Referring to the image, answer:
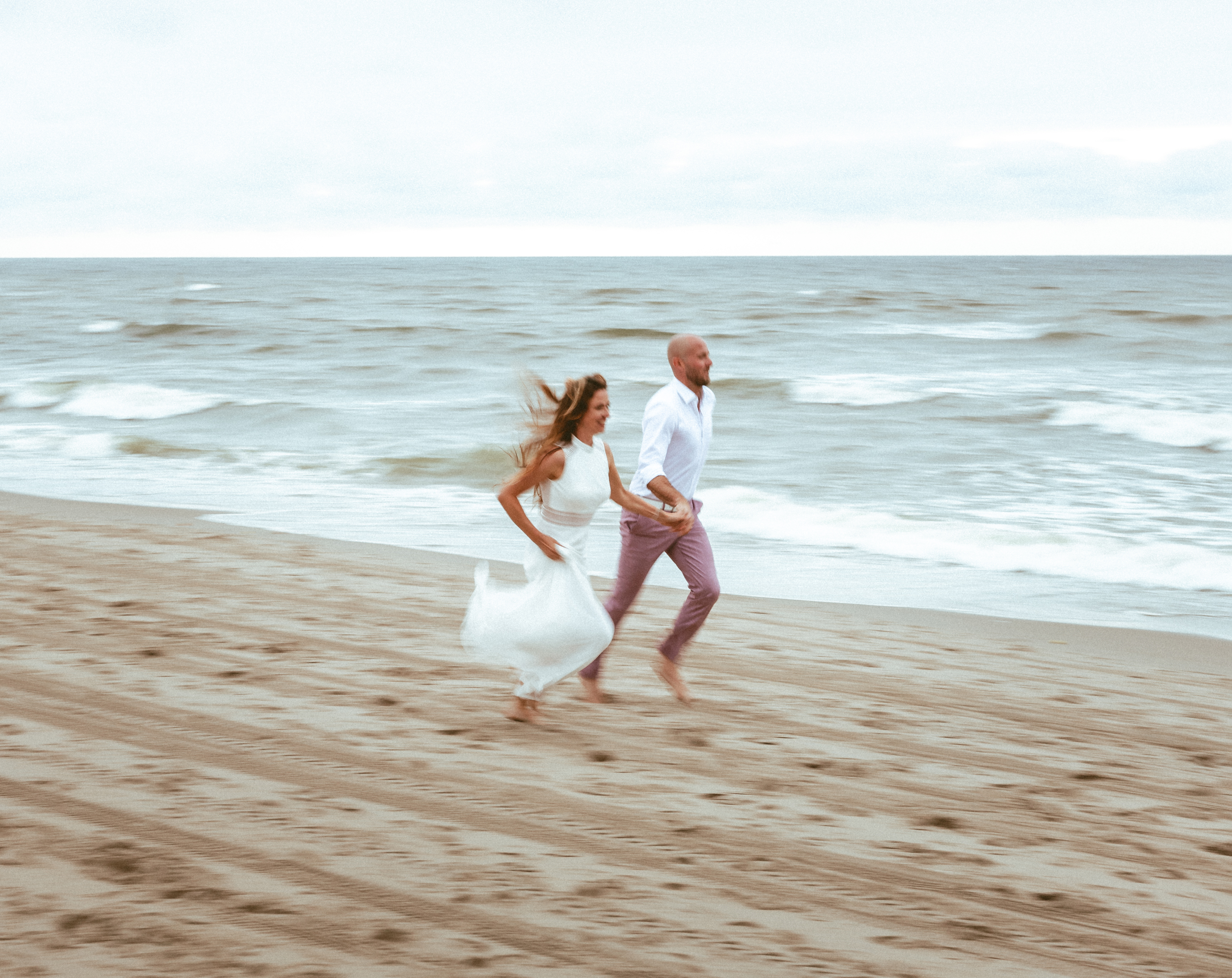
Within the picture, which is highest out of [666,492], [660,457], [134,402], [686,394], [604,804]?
[686,394]

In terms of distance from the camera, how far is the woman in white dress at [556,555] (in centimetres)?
481

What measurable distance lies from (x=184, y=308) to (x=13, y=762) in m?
49.3

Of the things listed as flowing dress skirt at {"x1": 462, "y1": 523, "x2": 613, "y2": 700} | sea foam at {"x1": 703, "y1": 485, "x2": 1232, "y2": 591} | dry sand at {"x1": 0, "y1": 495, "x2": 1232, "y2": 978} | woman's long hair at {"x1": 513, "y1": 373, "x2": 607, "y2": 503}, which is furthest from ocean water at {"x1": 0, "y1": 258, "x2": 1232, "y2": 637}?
dry sand at {"x1": 0, "y1": 495, "x2": 1232, "y2": 978}

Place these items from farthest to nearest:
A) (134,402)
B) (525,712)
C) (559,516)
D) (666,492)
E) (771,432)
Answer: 1. (134,402)
2. (771,432)
3. (525,712)
4. (666,492)
5. (559,516)

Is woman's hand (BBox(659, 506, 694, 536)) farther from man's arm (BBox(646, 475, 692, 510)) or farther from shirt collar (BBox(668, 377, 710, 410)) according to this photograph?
shirt collar (BBox(668, 377, 710, 410))

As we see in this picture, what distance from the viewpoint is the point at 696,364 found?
511 cm

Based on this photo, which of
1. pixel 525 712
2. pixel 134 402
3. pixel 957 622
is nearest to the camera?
pixel 525 712

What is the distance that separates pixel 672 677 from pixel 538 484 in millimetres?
1252

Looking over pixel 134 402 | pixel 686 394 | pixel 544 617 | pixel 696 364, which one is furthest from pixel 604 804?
pixel 134 402

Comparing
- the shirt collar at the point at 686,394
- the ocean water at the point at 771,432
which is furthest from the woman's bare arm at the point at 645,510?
the ocean water at the point at 771,432

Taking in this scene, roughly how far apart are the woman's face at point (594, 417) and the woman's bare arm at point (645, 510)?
0.15 meters

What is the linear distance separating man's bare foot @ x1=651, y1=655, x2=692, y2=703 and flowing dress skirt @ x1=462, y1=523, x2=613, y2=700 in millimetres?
663

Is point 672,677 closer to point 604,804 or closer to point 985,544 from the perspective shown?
point 604,804

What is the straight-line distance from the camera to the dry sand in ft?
10.7
